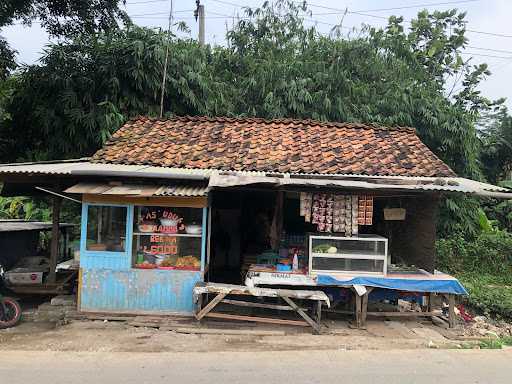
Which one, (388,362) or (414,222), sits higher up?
(414,222)

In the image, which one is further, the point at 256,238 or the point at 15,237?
the point at 256,238

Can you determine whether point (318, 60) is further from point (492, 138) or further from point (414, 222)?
point (414, 222)

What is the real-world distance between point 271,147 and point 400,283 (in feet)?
12.5

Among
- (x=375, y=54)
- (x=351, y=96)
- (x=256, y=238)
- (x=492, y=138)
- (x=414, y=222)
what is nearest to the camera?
(x=414, y=222)

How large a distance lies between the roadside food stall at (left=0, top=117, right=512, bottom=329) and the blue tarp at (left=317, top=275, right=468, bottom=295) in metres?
0.02

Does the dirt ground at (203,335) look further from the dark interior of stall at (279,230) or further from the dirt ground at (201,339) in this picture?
the dark interior of stall at (279,230)

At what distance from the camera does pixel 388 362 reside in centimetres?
577

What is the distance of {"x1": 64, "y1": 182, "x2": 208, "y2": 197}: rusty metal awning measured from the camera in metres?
7.16

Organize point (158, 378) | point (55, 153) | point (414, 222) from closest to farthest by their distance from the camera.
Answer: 1. point (158, 378)
2. point (414, 222)
3. point (55, 153)

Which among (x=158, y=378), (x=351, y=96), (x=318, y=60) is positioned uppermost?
(x=318, y=60)

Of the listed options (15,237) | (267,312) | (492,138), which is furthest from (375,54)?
(15,237)

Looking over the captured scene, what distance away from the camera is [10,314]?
7.50 m

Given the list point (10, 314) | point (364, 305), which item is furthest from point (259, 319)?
point (10, 314)

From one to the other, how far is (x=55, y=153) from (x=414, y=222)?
9728 millimetres
